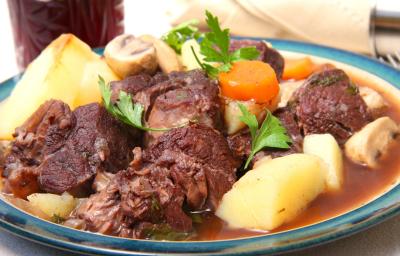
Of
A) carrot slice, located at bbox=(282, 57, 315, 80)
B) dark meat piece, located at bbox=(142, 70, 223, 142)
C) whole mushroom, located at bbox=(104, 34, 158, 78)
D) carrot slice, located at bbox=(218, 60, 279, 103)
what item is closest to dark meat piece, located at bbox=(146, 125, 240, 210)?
dark meat piece, located at bbox=(142, 70, 223, 142)

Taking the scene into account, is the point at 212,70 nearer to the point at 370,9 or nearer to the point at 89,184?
the point at 89,184

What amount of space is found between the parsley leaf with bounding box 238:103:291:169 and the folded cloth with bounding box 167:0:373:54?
2.05 m

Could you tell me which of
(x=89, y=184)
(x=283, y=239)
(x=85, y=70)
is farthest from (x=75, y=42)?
(x=283, y=239)

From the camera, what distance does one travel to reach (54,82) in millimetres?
3342

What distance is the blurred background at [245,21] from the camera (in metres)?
4.70

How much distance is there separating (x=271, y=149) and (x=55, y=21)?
2394mm

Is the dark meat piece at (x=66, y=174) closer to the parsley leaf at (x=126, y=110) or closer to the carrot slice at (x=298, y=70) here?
the parsley leaf at (x=126, y=110)

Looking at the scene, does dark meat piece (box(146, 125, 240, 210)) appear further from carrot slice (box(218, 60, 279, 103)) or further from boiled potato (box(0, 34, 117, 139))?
boiled potato (box(0, 34, 117, 139))

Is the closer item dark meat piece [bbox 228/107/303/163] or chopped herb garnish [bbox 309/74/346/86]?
dark meat piece [bbox 228/107/303/163]

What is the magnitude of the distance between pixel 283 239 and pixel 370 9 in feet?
9.25

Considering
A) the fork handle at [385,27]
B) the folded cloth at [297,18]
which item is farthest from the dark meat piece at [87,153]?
the fork handle at [385,27]

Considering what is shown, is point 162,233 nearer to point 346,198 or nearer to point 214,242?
point 214,242

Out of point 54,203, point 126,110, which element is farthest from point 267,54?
point 54,203

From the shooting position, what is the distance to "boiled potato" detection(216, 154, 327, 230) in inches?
101
